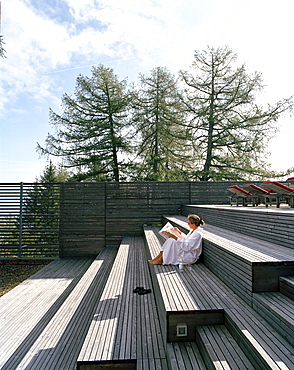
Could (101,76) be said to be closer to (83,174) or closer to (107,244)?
(83,174)

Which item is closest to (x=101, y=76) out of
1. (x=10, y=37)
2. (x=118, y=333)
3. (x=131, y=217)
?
(x=10, y=37)

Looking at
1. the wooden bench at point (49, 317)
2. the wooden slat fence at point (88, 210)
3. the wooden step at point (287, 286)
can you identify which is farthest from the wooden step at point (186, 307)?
the wooden slat fence at point (88, 210)

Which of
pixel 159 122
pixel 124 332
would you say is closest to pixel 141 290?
pixel 124 332

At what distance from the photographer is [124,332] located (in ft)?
8.50

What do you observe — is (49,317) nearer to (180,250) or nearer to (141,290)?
(141,290)

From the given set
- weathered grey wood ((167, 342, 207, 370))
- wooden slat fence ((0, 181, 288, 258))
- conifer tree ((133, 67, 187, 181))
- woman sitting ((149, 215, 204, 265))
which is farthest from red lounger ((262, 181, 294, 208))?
conifer tree ((133, 67, 187, 181))

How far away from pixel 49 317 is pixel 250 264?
3.67 metres

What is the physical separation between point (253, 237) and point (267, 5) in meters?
7.18

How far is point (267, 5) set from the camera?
23.7 feet

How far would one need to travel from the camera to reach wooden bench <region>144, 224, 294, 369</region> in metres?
1.65

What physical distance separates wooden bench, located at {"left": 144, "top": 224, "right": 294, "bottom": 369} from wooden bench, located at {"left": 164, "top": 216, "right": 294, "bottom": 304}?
5.0 inches

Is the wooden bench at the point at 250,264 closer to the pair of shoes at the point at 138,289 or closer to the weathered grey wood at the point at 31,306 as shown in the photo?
the pair of shoes at the point at 138,289

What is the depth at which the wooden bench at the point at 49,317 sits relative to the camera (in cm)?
299

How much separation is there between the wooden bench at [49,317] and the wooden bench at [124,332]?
590 mm
